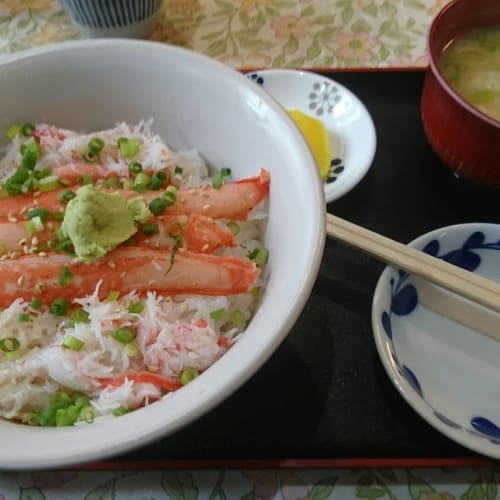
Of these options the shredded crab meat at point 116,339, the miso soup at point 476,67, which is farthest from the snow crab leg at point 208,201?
the miso soup at point 476,67

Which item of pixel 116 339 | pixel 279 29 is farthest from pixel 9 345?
pixel 279 29

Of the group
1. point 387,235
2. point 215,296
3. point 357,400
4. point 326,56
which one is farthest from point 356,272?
point 326,56

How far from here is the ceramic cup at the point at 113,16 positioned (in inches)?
74.9

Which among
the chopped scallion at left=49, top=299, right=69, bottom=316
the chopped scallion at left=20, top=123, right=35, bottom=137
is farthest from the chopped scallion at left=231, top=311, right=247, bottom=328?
the chopped scallion at left=20, top=123, right=35, bottom=137

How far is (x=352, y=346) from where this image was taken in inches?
51.7

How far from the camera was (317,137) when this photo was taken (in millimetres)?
1731

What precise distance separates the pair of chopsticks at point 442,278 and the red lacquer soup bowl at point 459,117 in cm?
32

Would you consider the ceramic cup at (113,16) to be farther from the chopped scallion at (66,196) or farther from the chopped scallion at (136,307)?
the chopped scallion at (136,307)

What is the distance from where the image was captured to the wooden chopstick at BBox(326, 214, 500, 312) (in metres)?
1.23

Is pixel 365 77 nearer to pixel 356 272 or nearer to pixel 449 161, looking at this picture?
pixel 449 161

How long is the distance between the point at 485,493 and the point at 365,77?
1.24 metres

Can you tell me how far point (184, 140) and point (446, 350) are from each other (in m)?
0.77

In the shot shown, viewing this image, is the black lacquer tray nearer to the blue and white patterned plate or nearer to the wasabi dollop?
the blue and white patterned plate

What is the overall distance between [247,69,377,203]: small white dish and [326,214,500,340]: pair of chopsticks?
28 centimetres
